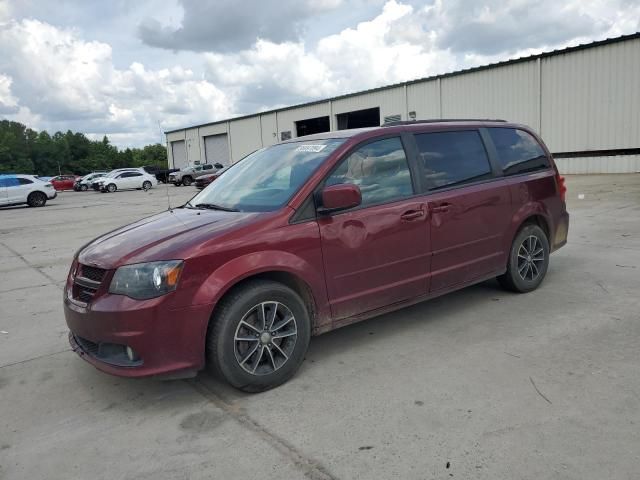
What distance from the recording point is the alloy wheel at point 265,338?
140 inches

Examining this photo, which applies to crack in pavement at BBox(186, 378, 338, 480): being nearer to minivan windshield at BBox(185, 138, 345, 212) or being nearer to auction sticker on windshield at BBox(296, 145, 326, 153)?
minivan windshield at BBox(185, 138, 345, 212)

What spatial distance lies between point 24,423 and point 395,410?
7.78 ft

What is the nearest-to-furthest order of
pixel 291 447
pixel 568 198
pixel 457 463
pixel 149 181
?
1. pixel 457 463
2. pixel 291 447
3. pixel 568 198
4. pixel 149 181

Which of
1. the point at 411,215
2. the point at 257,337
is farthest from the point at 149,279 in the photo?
the point at 411,215

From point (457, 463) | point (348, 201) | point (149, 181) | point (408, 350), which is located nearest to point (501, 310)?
point (408, 350)

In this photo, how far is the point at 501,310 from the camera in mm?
5039

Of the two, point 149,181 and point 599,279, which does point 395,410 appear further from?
point 149,181

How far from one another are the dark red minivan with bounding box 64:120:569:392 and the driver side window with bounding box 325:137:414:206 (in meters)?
0.01

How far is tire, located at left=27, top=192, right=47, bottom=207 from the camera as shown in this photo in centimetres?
2584

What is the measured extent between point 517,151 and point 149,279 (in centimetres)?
393

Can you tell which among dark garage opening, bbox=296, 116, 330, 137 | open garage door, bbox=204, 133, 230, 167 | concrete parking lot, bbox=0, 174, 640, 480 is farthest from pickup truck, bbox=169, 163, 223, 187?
concrete parking lot, bbox=0, 174, 640, 480

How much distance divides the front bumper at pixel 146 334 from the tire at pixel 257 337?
12 cm

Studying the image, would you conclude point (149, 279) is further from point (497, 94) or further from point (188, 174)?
point (188, 174)

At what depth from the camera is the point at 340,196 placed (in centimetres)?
374
